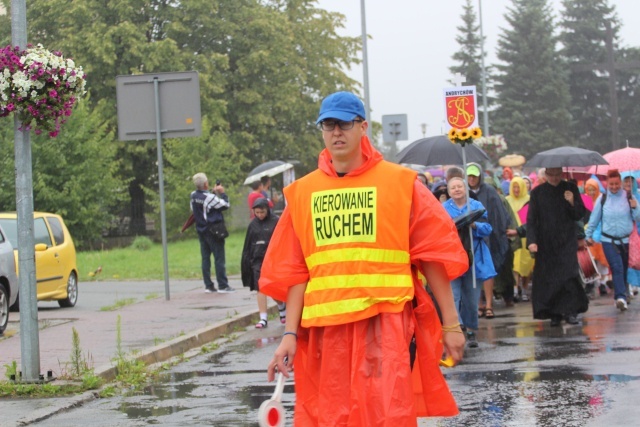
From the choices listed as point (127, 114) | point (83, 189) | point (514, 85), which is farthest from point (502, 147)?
point (514, 85)

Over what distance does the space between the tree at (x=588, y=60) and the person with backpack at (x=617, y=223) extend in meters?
68.9

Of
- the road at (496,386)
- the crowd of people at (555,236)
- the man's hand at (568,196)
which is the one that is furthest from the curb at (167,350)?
the man's hand at (568,196)

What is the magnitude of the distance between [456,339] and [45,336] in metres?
9.00

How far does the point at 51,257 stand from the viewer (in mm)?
17391

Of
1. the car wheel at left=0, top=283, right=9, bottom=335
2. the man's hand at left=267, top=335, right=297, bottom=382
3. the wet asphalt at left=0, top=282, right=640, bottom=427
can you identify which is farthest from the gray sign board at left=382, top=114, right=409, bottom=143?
the man's hand at left=267, top=335, right=297, bottom=382

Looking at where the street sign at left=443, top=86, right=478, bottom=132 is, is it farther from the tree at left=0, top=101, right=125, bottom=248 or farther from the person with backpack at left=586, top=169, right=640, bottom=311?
the tree at left=0, top=101, right=125, bottom=248

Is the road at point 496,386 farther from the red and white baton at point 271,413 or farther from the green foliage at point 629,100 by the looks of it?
the green foliage at point 629,100

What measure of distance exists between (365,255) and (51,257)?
42.7ft

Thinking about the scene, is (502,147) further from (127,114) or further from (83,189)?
(127,114)

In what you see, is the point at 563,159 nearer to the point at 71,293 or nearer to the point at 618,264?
the point at 618,264

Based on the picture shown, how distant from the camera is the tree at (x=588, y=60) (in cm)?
8400

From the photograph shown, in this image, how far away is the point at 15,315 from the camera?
16.7 metres

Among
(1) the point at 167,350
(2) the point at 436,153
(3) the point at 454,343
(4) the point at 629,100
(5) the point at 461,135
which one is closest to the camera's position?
(3) the point at 454,343

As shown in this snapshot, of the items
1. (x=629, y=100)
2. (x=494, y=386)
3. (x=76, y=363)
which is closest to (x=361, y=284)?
(x=494, y=386)
